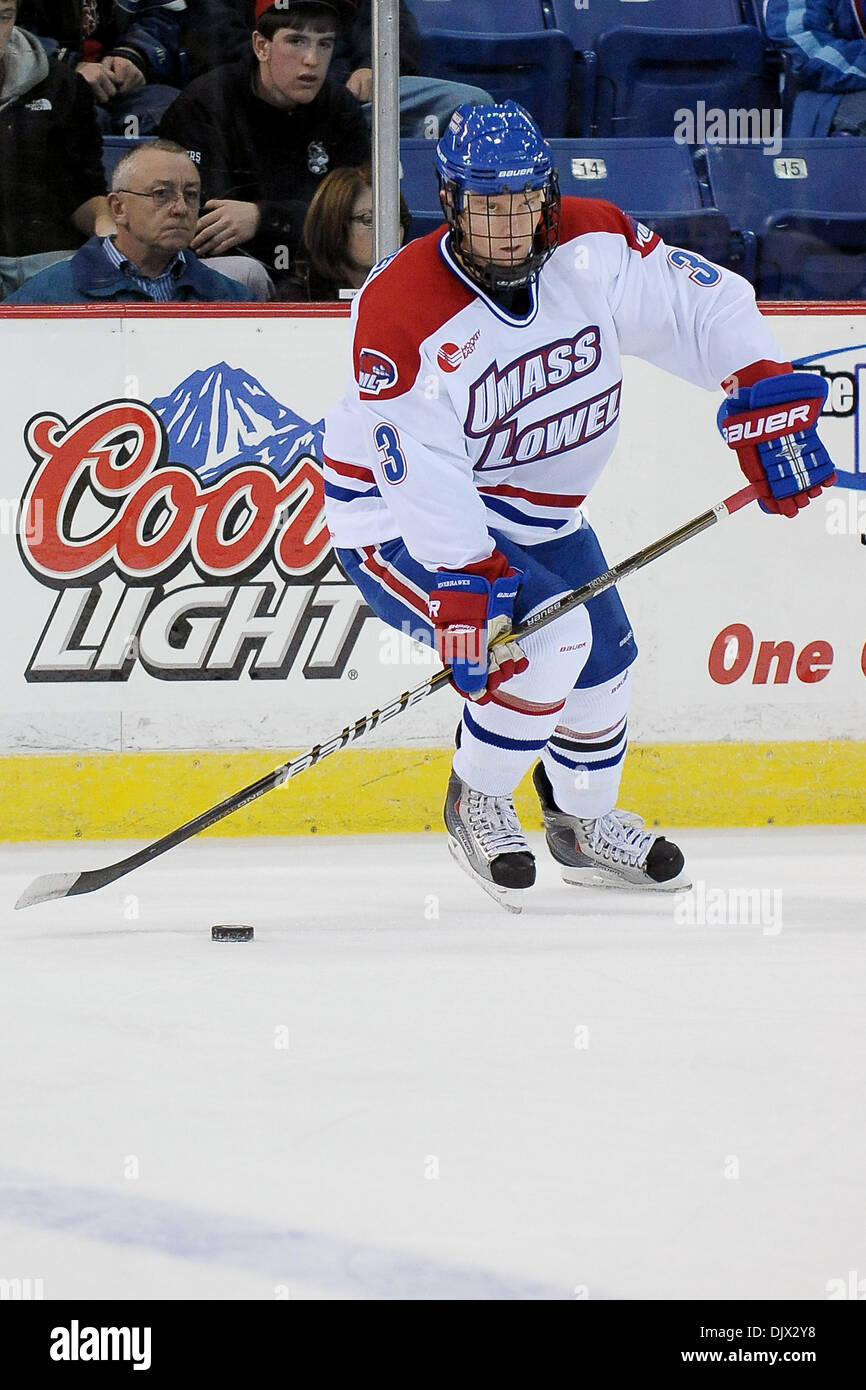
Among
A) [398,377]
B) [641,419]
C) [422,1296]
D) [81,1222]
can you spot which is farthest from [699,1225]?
[641,419]

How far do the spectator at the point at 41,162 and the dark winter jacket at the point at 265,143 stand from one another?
0.80 feet

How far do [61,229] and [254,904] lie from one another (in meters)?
1.86

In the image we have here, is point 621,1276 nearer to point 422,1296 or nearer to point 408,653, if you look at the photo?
point 422,1296

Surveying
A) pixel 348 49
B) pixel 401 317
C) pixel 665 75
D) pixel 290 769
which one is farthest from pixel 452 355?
pixel 665 75

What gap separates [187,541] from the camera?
371 cm

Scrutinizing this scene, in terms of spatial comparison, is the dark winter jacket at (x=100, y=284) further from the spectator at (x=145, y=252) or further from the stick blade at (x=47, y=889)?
the stick blade at (x=47, y=889)

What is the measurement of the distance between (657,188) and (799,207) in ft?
1.33

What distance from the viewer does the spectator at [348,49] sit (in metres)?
4.20

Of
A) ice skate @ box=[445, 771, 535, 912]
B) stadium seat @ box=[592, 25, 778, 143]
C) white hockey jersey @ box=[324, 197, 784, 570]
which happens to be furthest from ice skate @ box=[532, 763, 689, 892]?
stadium seat @ box=[592, 25, 778, 143]

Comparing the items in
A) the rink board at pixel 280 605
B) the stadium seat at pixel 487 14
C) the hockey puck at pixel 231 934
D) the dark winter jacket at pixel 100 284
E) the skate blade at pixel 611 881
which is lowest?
the skate blade at pixel 611 881

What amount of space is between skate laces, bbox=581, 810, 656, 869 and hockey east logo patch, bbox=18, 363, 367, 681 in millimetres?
916

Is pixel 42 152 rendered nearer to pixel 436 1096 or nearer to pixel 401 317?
pixel 401 317

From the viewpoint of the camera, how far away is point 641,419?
382 centimetres

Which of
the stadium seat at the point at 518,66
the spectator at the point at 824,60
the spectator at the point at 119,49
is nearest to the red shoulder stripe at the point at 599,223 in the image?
the spectator at the point at 119,49
